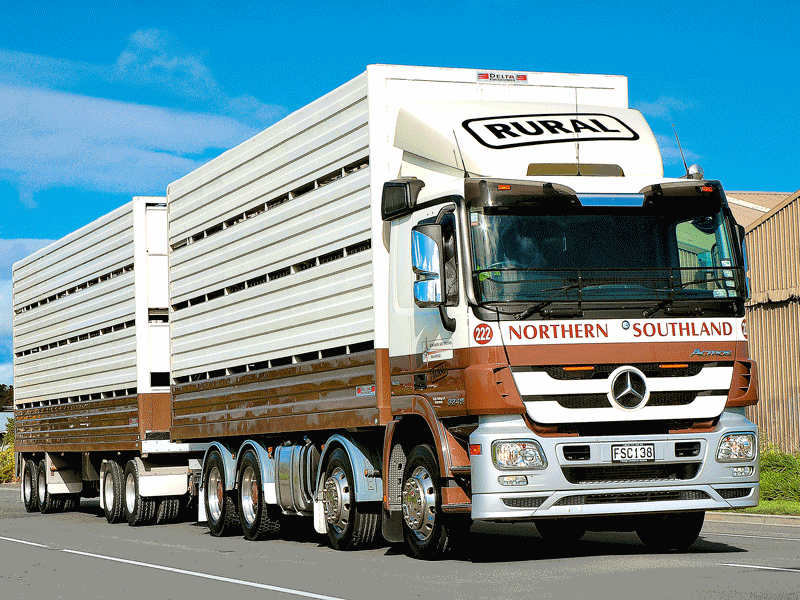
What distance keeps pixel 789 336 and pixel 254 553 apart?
10699 mm

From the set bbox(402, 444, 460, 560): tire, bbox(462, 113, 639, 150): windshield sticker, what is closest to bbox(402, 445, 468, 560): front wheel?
bbox(402, 444, 460, 560): tire

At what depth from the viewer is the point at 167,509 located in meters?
19.6

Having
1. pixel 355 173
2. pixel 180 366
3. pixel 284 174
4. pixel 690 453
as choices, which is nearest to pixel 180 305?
pixel 180 366

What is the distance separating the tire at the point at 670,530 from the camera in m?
12.0

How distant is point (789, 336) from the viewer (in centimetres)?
2048

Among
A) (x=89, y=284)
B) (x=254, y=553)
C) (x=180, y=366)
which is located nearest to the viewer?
(x=254, y=553)

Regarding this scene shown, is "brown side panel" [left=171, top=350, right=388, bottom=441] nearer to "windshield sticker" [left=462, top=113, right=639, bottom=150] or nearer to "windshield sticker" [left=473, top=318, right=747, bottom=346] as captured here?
"windshield sticker" [left=473, top=318, right=747, bottom=346]

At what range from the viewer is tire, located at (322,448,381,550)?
1304 cm

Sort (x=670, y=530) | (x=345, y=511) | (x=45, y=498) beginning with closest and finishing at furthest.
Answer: (x=670, y=530), (x=345, y=511), (x=45, y=498)

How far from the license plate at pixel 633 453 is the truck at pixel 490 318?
2 centimetres

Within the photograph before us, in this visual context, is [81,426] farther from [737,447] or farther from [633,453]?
[737,447]

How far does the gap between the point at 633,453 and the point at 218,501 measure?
789 centimetres

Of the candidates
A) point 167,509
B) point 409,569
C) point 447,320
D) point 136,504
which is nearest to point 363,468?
point 409,569

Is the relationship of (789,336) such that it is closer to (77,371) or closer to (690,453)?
(690,453)
